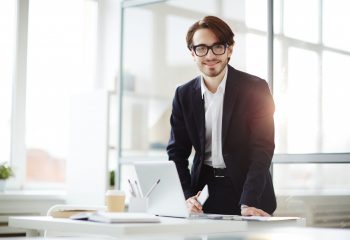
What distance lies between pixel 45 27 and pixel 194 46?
2.78 metres

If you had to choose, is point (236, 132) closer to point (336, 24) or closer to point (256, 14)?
point (336, 24)

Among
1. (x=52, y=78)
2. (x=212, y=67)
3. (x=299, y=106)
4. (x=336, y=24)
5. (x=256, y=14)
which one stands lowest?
(x=299, y=106)

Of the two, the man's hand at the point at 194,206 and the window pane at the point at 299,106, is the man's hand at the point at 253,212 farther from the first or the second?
the window pane at the point at 299,106

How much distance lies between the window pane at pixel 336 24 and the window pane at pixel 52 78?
2.46 m

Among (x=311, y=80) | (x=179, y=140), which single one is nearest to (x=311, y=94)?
(x=311, y=80)

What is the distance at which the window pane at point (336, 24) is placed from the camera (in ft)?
13.4

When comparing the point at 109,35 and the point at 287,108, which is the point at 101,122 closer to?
the point at 109,35

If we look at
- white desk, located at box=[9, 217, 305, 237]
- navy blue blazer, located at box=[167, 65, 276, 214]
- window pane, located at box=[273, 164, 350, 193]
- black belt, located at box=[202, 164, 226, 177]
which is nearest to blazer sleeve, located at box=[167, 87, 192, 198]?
navy blue blazer, located at box=[167, 65, 276, 214]

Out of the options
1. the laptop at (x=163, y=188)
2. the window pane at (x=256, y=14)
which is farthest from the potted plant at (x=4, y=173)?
the laptop at (x=163, y=188)

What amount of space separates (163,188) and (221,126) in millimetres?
718

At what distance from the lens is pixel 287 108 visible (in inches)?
171

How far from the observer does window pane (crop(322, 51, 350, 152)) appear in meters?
4.06

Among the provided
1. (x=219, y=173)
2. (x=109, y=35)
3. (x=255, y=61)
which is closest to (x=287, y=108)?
(x=255, y=61)

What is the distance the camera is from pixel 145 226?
6.75ft
